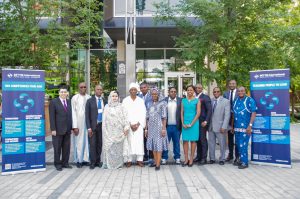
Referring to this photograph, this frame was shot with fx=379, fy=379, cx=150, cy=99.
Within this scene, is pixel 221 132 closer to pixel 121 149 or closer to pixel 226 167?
pixel 226 167

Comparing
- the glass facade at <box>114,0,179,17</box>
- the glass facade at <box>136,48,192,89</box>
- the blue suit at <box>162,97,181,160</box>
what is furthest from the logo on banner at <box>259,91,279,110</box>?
the glass facade at <box>136,48,192,89</box>

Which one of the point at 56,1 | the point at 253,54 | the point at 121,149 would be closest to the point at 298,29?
the point at 253,54

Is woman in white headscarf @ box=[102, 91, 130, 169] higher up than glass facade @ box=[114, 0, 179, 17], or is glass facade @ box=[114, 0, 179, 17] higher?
glass facade @ box=[114, 0, 179, 17]

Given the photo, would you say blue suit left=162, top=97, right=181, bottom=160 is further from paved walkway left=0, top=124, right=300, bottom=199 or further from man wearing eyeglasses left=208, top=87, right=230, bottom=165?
man wearing eyeglasses left=208, top=87, right=230, bottom=165

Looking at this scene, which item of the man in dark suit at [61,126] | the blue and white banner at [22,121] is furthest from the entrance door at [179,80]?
the blue and white banner at [22,121]

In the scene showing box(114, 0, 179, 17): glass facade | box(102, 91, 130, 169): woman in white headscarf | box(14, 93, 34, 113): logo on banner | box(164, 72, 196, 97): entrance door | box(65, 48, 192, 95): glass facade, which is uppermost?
box(114, 0, 179, 17): glass facade

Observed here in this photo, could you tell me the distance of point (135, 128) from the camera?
9086 millimetres

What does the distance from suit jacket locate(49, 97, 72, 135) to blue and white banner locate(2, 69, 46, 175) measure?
230mm

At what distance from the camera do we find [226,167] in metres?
9.08

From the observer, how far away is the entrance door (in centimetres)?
2155

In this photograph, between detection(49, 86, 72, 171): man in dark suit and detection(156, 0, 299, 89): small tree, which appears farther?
detection(156, 0, 299, 89): small tree

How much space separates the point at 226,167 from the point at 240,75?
3325mm

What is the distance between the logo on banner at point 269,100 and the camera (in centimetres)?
902

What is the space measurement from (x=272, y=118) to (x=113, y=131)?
3.81 meters
